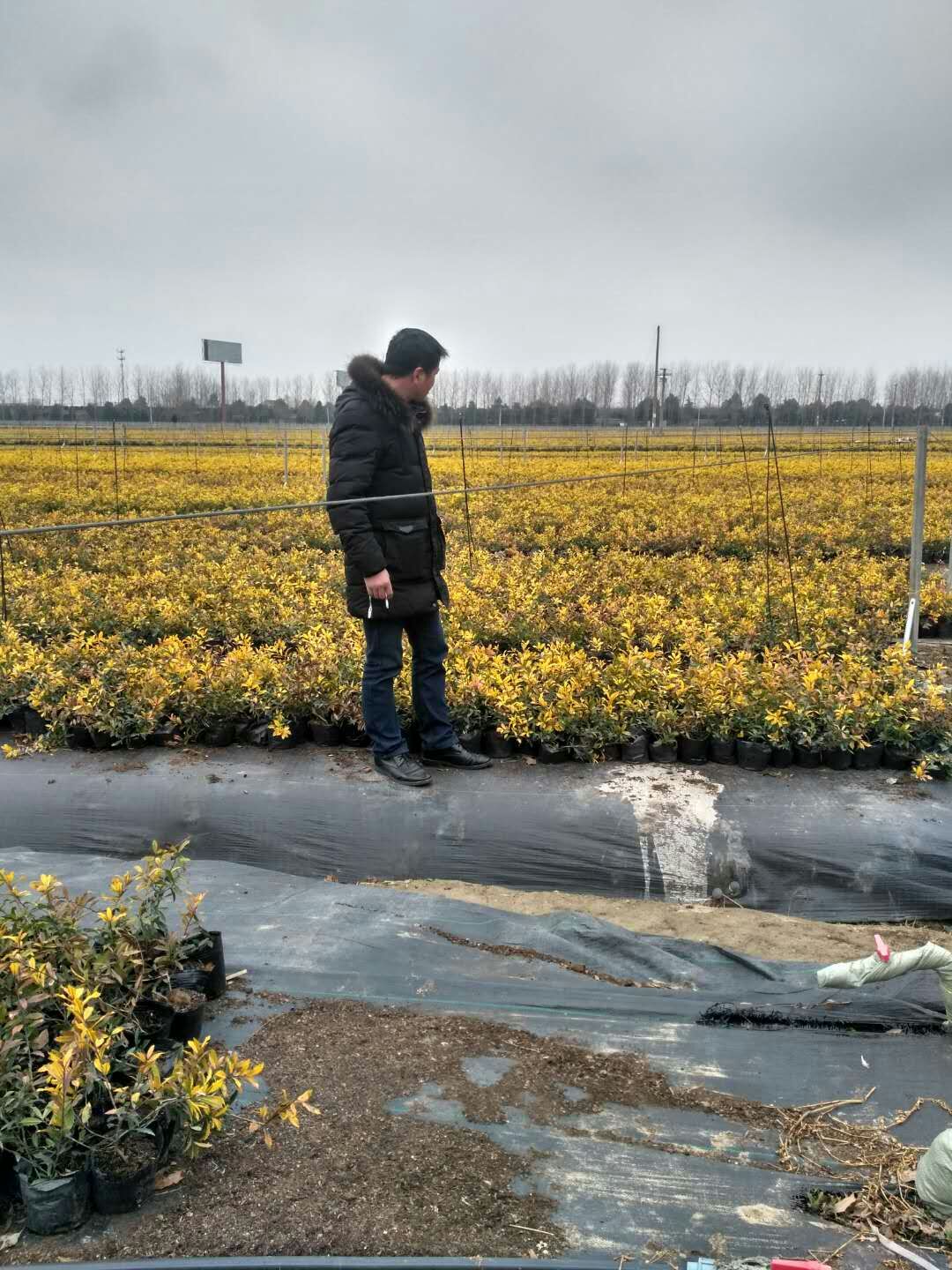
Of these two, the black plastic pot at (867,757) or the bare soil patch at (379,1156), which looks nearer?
the bare soil patch at (379,1156)

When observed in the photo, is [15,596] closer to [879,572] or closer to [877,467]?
[879,572]

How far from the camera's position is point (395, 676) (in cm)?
416

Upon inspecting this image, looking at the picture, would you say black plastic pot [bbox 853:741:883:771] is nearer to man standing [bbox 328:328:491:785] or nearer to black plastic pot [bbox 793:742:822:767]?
A: black plastic pot [bbox 793:742:822:767]

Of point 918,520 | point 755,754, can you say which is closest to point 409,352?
point 755,754

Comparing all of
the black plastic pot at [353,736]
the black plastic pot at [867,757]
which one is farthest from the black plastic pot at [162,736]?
the black plastic pot at [867,757]

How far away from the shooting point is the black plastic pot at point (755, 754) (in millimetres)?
4281

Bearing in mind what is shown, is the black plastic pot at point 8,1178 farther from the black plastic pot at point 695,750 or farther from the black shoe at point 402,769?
the black plastic pot at point 695,750

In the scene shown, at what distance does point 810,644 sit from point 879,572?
2218 millimetres

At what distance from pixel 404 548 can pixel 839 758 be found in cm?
218

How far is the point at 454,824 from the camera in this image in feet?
12.6

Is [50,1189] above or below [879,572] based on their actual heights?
below

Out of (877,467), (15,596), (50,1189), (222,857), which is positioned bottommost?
(222,857)

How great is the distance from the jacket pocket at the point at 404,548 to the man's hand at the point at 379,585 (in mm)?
117

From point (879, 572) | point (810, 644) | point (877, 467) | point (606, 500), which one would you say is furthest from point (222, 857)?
point (877, 467)
